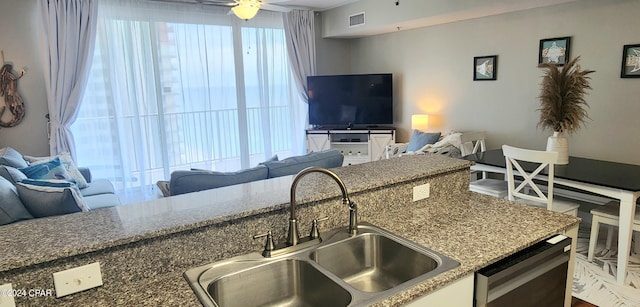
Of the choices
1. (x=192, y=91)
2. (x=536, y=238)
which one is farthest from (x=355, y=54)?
(x=536, y=238)

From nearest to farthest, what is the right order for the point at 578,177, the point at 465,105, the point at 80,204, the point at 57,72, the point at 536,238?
1. the point at 536,238
2. the point at 80,204
3. the point at 578,177
4. the point at 57,72
5. the point at 465,105

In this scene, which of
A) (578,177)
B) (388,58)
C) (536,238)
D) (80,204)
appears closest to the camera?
(536,238)

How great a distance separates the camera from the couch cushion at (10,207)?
2.34 metres

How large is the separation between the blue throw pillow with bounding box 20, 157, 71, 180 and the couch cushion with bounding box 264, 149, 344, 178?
6.77ft

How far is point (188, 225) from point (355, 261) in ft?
2.16

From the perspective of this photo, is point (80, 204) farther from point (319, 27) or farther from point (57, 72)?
point (319, 27)

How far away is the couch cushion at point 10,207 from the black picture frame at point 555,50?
15.2 ft

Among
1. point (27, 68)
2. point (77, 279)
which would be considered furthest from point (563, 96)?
point (27, 68)

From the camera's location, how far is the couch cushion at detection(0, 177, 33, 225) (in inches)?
92.1

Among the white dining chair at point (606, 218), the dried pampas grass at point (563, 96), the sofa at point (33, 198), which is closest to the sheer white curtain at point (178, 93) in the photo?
the sofa at point (33, 198)

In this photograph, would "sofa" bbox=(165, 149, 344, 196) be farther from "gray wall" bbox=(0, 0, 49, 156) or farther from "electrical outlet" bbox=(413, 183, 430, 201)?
"gray wall" bbox=(0, 0, 49, 156)

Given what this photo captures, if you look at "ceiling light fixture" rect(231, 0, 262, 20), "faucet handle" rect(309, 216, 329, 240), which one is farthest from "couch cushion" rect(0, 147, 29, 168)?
"faucet handle" rect(309, 216, 329, 240)

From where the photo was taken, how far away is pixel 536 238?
1514 mm

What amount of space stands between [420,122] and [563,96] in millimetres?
2189
